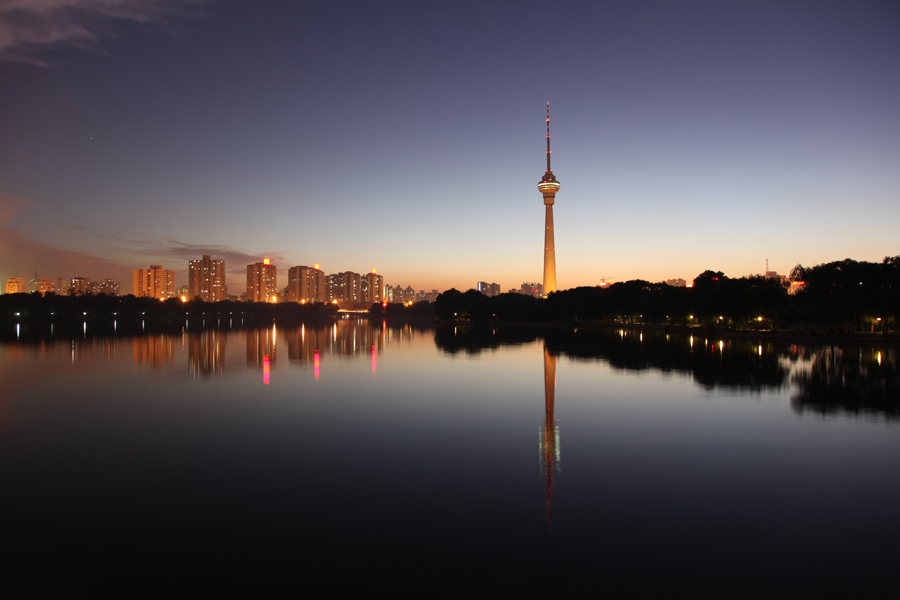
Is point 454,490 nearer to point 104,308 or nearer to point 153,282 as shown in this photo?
point 104,308

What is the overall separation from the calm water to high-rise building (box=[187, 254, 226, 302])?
19338cm

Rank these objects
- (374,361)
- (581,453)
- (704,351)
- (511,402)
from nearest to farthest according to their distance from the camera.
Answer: (581,453) < (511,402) < (374,361) < (704,351)

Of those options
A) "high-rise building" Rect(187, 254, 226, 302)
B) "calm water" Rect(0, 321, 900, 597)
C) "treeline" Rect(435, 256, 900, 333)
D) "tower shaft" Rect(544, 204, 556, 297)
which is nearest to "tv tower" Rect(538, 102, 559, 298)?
"tower shaft" Rect(544, 204, 556, 297)

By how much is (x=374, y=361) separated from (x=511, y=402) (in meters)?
13.2

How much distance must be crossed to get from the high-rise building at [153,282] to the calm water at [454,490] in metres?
198

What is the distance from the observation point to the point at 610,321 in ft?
299

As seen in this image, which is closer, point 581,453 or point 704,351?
point 581,453

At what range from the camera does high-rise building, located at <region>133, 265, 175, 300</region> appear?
19062 centimetres

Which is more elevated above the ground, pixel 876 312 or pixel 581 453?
pixel 876 312

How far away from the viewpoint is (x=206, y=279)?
634 ft

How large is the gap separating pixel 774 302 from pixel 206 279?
627ft

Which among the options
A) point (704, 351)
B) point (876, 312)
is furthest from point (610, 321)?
point (704, 351)

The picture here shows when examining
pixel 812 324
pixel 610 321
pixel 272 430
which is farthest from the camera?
pixel 610 321

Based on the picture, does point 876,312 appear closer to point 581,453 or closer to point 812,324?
point 812,324
